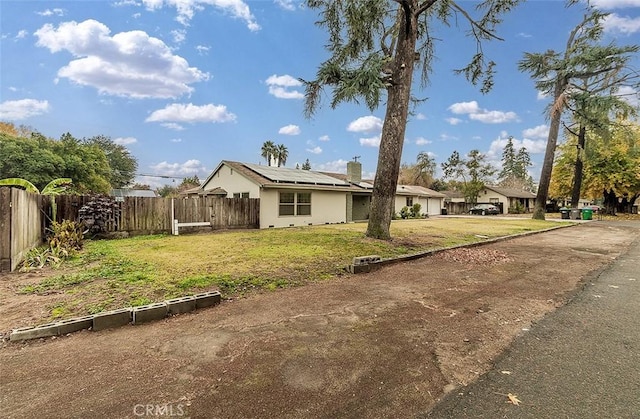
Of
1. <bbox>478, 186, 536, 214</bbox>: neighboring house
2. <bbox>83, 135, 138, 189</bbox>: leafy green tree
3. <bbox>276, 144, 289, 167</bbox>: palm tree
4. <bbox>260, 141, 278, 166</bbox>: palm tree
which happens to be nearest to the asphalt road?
<bbox>478, 186, 536, 214</bbox>: neighboring house

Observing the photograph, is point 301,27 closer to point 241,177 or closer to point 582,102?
point 241,177

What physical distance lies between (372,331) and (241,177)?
578 inches

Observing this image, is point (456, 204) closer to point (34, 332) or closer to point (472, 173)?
point (472, 173)

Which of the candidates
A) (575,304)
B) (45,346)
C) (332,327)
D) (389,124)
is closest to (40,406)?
(45,346)

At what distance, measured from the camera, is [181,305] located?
4.09 m

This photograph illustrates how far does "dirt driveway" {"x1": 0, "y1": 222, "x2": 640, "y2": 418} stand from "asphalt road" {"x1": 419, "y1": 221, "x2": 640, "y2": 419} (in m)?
0.17

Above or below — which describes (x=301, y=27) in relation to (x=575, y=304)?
above

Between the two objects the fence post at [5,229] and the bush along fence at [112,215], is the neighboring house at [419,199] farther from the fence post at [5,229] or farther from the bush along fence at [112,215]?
the fence post at [5,229]

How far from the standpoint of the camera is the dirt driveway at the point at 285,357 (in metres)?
2.25

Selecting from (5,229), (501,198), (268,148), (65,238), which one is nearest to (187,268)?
(5,229)

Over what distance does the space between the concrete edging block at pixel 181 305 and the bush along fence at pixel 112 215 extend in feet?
14.0

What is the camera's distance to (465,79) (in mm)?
12555

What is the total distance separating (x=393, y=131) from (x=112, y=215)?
35.0 feet

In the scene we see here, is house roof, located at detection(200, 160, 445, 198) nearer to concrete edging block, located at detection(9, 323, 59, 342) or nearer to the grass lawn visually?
the grass lawn
